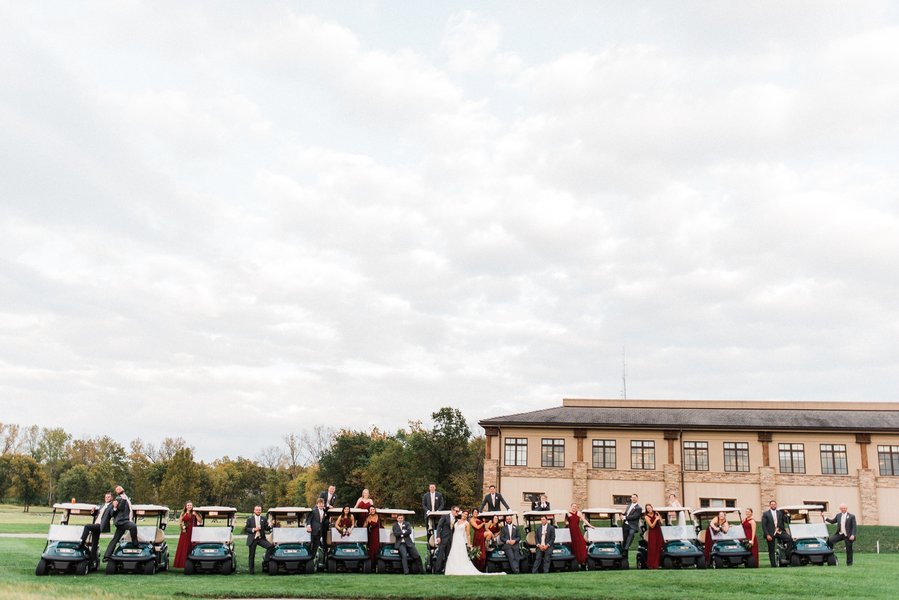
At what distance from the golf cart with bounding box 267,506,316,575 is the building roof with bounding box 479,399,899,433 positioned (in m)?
29.0

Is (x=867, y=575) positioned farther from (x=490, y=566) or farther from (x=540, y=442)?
(x=540, y=442)

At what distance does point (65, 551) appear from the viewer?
17.1 m

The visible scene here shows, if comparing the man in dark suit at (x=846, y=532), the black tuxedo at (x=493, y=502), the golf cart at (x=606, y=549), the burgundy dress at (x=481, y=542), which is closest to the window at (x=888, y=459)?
the man in dark suit at (x=846, y=532)

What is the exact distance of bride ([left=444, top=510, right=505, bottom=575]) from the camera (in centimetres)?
1850

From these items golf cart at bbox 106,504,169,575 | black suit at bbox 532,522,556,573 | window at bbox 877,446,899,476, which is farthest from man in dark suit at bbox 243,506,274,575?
window at bbox 877,446,899,476

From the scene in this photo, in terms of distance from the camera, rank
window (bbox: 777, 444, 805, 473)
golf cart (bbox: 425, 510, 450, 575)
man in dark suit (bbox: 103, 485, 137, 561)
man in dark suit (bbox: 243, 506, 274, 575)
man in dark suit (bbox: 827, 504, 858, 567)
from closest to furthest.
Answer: man in dark suit (bbox: 103, 485, 137, 561)
man in dark suit (bbox: 243, 506, 274, 575)
golf cart (bbox: 425, 510, 450, 575)
man in dark suit (bbox: 827, 504, 858, 567)
window (bbox: 777, 444, 805, 473)

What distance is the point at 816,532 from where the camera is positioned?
20.5 meters

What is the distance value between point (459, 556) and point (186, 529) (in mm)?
6783

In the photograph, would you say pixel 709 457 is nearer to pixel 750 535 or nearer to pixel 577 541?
pixel 750 535

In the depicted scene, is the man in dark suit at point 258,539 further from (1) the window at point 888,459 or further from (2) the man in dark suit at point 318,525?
(1) the window at point 888,459

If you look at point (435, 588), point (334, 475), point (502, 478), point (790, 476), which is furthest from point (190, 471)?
point (435, 588)

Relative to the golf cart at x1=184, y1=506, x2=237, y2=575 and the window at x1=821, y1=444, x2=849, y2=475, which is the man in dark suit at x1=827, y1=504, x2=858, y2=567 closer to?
the golf cart at x1=184, y1=506, x2=237, y2=575

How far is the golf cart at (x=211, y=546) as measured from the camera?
17953 millimetres

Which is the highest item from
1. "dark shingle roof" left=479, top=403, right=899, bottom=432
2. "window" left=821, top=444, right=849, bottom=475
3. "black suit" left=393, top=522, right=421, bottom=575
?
"dark shingle roof" left=479, top=403, right=899, bottom=432
